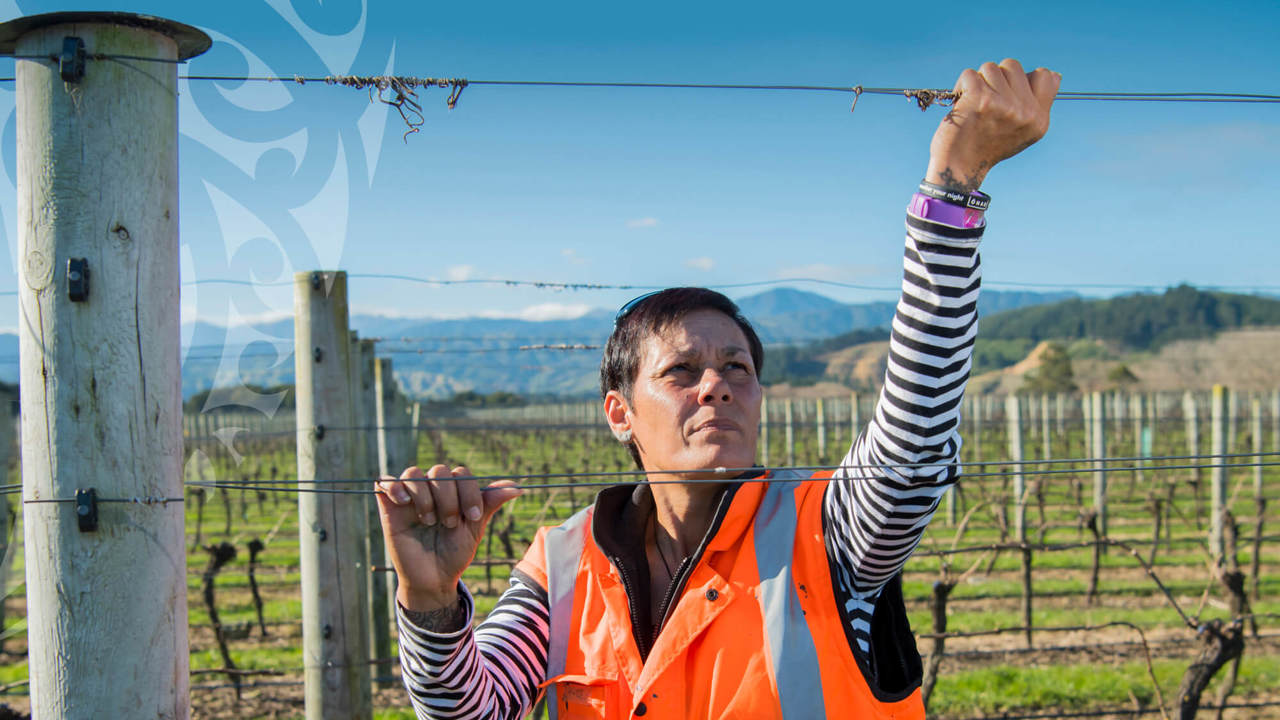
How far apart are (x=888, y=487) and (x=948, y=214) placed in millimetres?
450

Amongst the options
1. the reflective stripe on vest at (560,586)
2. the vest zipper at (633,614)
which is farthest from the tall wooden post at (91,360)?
the vest zipper at (633,614)

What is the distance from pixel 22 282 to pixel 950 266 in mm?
1498

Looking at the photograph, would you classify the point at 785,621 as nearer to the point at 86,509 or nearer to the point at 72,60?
the point at 86,509

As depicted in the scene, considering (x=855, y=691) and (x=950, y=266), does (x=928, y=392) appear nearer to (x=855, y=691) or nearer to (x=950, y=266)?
(x=950, y=266)

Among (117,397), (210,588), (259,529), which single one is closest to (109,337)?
(117,397)

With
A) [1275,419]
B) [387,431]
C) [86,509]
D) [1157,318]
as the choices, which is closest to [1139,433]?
[1275,419]

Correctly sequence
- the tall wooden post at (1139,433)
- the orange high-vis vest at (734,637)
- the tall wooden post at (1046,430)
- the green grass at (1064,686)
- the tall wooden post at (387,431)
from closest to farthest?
the orange high-vis vest at (734,637) → the green grass at (1064,686) → the tall wooden post at (387,431) → the tall wooden post at (1046,430) → the tall wooden post at (1139,433)

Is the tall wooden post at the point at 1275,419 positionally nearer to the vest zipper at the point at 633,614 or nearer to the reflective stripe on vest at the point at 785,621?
the reflective stripe on vest at the point at 785,621

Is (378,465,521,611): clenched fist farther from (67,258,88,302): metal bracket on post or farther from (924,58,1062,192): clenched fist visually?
(924,58,1062,192): clenched fist

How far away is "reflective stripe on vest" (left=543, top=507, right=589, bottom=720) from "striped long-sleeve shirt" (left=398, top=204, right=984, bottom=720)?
7 cm

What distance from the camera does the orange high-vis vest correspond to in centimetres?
151

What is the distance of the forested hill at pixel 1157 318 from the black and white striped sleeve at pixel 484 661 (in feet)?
327

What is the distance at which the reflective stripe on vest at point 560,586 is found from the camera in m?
1.71

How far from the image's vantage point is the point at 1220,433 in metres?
9.32
